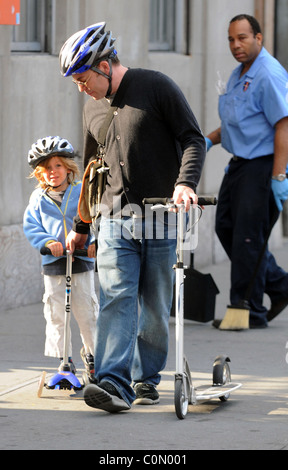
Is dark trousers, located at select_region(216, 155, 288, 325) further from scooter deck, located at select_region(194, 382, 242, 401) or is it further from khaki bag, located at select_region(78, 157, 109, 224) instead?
khaki bag, located at select_region(78, 157, 109, 224)

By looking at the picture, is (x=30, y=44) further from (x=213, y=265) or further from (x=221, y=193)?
(x=213, y=265)

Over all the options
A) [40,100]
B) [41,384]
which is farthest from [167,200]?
[40,100]

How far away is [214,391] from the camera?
20.9 ft

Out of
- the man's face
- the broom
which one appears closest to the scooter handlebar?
the broom

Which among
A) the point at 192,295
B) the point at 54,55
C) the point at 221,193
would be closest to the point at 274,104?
the point at 221,193

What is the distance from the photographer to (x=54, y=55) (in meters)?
10.2

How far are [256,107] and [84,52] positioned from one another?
304 centimetres

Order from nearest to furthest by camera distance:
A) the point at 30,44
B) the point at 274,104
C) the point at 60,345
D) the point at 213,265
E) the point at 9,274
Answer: the point at 60,345
the point at 274,104
the point at 9,274
the point at 30,44
the point at 213,265

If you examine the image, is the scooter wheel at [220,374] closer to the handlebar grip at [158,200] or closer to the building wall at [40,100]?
the handlebar grip at [158,200]

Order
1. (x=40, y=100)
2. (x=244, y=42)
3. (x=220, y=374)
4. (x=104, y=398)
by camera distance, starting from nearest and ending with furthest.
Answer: (x=104, y=398) < (x=220, y=374) < (x=244, y=42) < (x=40, y=100)

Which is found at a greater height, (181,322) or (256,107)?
(256,107)

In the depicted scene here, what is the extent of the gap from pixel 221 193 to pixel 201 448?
3994 millimetres

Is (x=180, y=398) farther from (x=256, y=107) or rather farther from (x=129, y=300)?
(x=256, y=107)

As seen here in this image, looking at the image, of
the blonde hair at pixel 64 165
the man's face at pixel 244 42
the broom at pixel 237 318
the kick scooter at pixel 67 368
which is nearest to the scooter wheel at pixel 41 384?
the kick scooter at pixel 67 368
